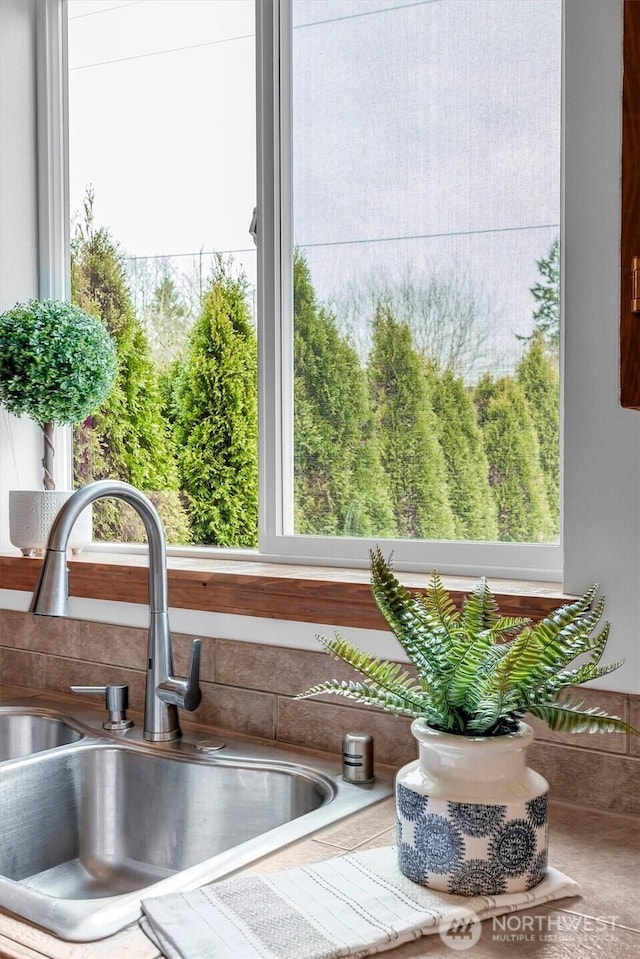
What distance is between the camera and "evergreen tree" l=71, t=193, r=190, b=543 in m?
1.89

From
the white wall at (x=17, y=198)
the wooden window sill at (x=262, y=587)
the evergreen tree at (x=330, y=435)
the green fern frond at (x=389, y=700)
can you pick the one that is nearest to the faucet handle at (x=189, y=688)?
the wooden window sill at (x=262, y=587)

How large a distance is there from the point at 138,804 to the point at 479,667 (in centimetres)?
73

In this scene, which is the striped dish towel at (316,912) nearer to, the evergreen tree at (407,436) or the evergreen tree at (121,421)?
the evergreen tree at (407,436)

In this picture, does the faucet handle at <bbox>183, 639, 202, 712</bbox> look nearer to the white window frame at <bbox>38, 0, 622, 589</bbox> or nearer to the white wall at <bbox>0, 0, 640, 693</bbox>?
the white window frame at <bbox>38, 0, 622, 589</bbox>

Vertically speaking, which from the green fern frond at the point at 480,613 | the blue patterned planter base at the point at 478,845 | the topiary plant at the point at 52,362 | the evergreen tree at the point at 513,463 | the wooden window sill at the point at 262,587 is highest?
the topiary plant at the point at 52,362

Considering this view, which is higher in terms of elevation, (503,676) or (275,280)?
(275,280)

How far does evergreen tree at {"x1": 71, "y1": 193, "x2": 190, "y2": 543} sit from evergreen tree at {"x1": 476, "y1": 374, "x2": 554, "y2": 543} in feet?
2.26

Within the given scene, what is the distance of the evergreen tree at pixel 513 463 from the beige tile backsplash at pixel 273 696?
1.13ft

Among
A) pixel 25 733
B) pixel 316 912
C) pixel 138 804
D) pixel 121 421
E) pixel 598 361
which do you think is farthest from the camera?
pixel 121 421

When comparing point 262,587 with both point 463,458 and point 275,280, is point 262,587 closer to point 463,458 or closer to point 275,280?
point 463,458

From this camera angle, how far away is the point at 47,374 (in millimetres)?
1758

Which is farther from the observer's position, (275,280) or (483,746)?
(275,280)

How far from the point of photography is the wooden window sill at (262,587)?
50.1 inches

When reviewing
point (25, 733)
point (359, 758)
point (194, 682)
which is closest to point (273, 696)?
point (194, 682)
